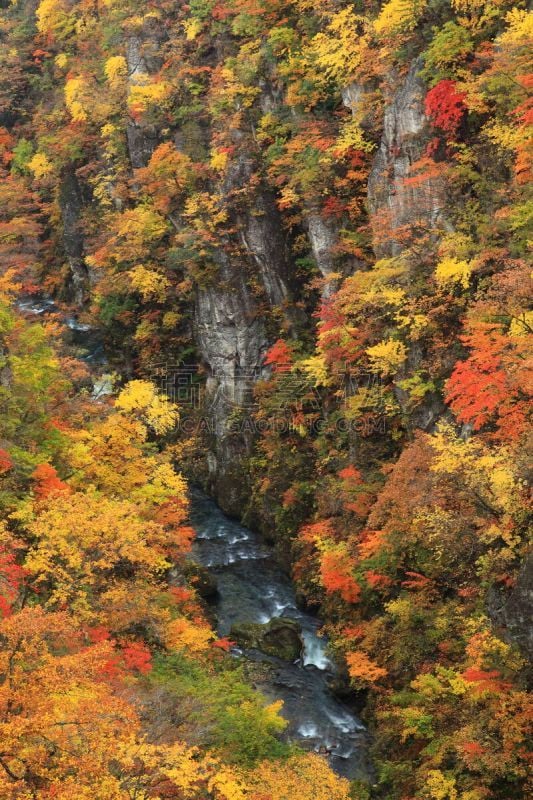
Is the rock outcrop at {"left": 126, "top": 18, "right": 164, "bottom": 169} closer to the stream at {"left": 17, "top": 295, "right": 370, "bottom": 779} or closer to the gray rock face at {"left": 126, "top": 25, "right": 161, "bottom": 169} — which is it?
the gray rock face at {"left": 126, "top": 25, "right": 161, "bottom": 169}

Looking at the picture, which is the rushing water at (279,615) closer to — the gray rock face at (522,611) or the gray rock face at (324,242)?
the gray rock face at (522,611)

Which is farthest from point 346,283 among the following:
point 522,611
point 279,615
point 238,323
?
point 522,611

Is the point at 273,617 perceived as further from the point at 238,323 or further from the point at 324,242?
the point at 324,242

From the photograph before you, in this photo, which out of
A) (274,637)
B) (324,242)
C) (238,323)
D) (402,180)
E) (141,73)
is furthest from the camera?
(141,73)

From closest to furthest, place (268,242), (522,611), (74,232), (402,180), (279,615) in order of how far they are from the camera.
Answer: (522,611) → (402,180) → (279,615) → (268,242) → (74,232)

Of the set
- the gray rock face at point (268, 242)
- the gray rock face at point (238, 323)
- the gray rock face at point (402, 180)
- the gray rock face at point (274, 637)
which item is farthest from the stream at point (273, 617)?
the gray rock face at point (402, 180)

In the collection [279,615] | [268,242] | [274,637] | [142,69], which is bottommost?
[279,615]

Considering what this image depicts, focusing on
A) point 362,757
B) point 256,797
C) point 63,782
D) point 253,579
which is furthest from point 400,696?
point 253,579
